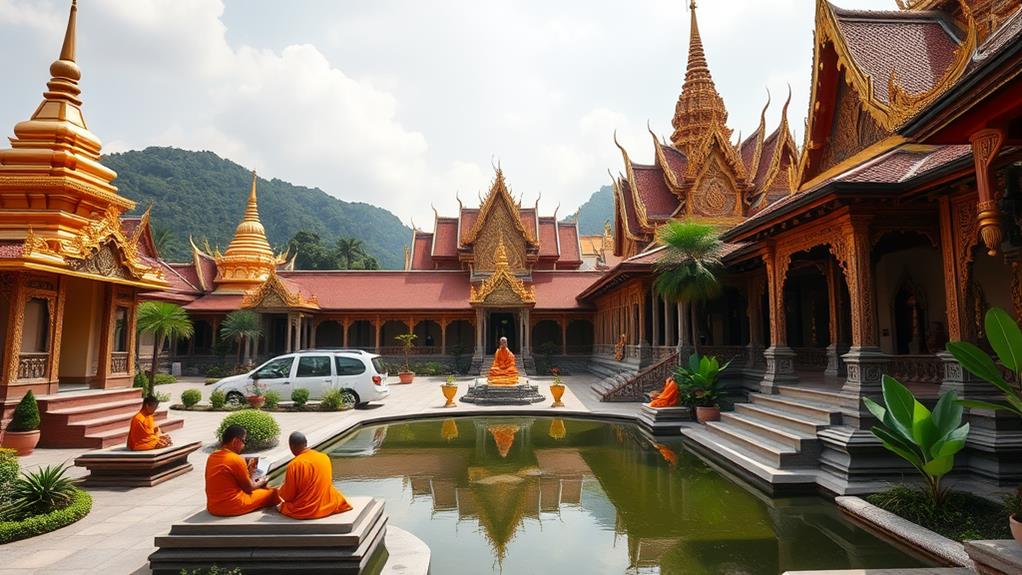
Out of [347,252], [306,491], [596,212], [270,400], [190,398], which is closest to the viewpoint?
[306,491]

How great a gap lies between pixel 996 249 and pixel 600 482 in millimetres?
4881

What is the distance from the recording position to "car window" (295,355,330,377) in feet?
47.9

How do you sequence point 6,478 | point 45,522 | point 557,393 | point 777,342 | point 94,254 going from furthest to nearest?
point 557,393 → point 777,342 → point 94,254 → point 6,478 → point 45,522

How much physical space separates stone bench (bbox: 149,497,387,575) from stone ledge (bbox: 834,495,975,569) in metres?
4.58

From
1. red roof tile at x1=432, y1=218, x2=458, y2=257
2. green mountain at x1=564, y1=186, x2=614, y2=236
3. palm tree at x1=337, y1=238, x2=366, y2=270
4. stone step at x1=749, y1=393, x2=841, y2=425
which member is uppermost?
green mountain at x1=564, y1=186, x2=614, y2=236

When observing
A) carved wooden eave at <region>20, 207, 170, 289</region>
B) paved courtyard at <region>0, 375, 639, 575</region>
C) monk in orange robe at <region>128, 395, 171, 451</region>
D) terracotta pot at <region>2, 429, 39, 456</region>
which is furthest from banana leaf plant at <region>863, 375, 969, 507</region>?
carved wooden eave at <region>20, 207, 170, 289</region>

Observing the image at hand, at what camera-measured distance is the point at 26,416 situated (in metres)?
8.64

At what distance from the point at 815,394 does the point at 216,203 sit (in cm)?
8300

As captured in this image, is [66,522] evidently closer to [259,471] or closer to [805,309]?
[259,471]

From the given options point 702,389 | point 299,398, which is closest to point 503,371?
point 299,398

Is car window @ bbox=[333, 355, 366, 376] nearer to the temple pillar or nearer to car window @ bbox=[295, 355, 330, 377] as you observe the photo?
car window @ bbox=[295, 355, 330, 377]

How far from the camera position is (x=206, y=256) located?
103 ft

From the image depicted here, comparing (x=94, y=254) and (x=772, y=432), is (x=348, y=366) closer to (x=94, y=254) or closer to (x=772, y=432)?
(x=94, y=254)

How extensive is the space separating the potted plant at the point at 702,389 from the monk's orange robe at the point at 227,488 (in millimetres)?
8694
